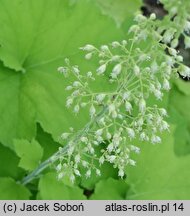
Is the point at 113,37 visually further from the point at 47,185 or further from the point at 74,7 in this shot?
the point at 47,185

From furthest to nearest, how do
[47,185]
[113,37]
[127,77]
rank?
[113,37], [47,185], [127,77]

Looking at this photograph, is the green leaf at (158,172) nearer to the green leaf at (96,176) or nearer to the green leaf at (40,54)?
the green leaf at (96,176)

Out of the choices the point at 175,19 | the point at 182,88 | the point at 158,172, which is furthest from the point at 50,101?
the point at 175,19

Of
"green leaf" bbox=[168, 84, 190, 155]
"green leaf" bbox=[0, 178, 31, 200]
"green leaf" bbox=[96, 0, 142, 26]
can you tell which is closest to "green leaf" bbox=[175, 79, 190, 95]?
"green leaf" bbox=[168, 84, 190, 155]

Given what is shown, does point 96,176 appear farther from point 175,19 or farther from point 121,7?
point 121,7

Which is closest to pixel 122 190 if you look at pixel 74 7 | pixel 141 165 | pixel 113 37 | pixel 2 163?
pixel 141 165

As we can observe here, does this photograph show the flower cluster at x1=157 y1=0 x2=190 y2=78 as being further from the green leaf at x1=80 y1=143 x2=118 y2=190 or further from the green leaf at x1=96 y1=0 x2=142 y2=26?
the green leaf at x1=96 y1=0 x2=142 y2=26
